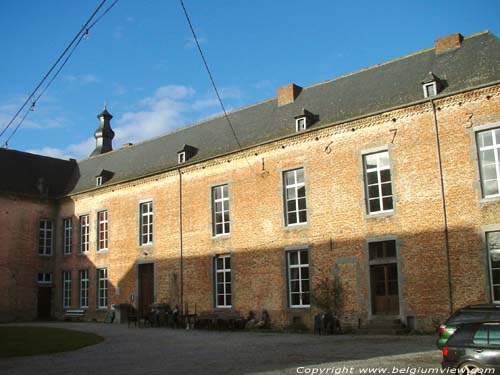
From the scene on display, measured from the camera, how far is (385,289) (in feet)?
60.7

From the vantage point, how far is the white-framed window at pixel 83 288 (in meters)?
29.2

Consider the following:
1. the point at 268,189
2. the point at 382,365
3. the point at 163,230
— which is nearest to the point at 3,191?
the point at 163,230

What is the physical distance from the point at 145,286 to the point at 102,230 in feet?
15.1

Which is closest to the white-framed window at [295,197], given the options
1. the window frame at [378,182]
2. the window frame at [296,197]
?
the window frame at [296,197]

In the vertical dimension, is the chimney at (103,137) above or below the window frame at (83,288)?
above

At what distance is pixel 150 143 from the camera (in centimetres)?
3064

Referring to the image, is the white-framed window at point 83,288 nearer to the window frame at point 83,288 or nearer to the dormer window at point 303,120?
the window frame at point 83,288

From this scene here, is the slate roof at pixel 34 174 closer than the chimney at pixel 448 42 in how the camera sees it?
No

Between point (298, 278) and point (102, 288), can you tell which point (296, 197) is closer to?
point (298, 278)

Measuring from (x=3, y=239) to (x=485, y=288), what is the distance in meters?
23.5

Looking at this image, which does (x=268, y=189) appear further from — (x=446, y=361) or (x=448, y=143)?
(x=446, y=361)

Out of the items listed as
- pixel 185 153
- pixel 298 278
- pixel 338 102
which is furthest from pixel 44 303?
pixel 338 102

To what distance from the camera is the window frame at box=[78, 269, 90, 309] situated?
29172 millimetres

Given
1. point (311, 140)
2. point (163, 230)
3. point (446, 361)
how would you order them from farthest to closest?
point (163, 230) < point (311, 140) < point (446, 361)
